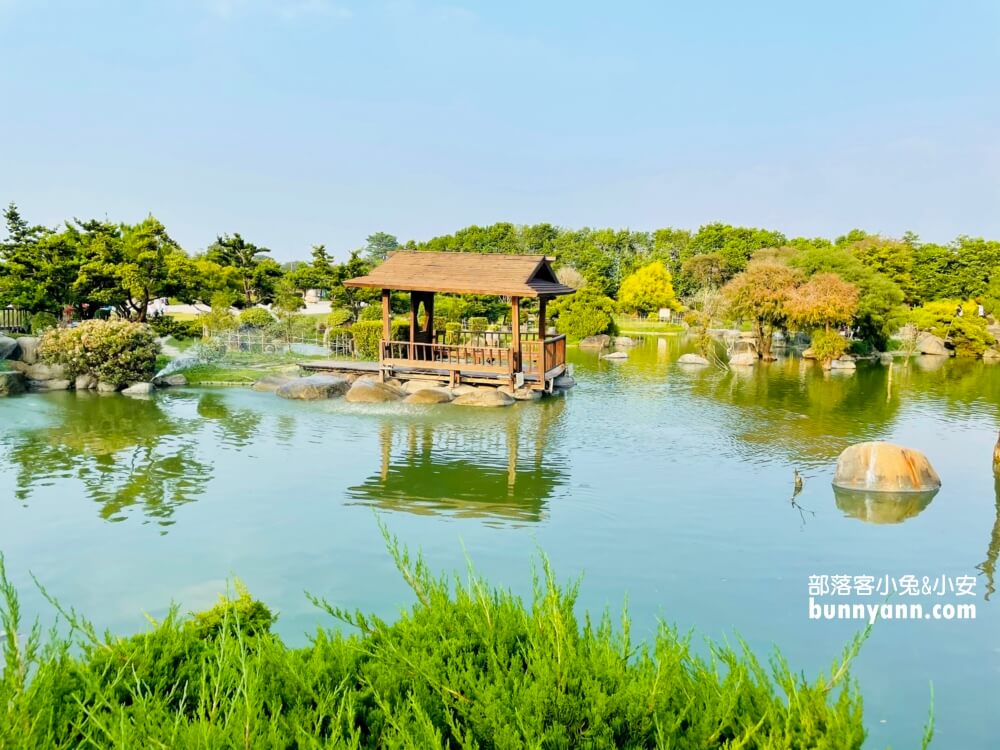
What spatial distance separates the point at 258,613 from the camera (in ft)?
17.5

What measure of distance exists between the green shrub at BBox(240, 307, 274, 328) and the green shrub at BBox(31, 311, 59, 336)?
16.5 ft

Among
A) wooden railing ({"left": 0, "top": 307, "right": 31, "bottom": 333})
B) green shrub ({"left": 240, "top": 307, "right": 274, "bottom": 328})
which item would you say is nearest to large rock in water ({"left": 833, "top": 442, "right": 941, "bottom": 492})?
green shrub ({"left": 240, "top": 307, "right": 274, "bottom": 328})

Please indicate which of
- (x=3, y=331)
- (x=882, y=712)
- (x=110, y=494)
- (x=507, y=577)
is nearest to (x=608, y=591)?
(x=507, y=577)

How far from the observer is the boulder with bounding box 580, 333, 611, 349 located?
32.5 m

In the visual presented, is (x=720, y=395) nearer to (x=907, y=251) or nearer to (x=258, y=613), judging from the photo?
(x=258, y=613)

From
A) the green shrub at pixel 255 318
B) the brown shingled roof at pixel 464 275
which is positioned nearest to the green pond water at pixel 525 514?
the brown shingled roof at pixel 464 275

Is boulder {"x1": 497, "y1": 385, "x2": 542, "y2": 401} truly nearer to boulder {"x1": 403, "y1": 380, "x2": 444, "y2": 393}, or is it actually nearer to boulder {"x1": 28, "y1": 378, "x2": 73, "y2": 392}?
boulder {"x1": 403, "y1": 380, "x2": 444, "y2": 393}

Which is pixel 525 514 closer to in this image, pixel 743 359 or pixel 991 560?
pixel 991 560

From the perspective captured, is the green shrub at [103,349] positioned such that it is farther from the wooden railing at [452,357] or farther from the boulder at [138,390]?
the wooden railing at [452,357]

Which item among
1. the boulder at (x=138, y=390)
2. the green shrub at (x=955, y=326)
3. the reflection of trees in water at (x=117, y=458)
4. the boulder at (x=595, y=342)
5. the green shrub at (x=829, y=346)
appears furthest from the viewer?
the boulder at (x=595, y=342)

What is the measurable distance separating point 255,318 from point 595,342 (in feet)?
46.4

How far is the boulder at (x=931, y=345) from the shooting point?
31.7 meters

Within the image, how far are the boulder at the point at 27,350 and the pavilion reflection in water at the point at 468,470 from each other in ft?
32.4

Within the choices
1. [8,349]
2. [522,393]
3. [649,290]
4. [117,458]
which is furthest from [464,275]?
[649,290]
